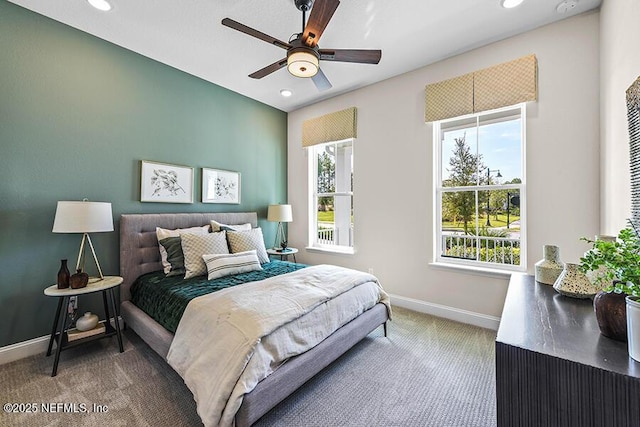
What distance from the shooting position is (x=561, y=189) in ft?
8.18

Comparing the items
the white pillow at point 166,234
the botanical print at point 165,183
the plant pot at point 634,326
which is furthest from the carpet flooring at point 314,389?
the botanical print at point 165,183

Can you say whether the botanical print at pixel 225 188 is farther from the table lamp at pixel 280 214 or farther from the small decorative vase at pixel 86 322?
the small decorative vase at pixel 86 322

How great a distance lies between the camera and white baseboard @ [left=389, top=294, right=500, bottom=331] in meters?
2.85

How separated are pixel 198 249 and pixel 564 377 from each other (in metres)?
2.83

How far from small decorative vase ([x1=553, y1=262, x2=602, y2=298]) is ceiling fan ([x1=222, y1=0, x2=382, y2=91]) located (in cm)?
203

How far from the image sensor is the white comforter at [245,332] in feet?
4.73

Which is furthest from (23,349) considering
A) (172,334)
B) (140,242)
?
(172,334)

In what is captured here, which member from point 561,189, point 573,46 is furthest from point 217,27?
point 561,189

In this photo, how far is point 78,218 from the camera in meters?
2.23

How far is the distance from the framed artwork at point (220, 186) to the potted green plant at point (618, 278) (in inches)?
148

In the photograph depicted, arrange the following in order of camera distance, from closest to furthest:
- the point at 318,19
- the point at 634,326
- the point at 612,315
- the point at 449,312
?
the point at 634,326, the point at 612,315, the point at 318,19, the point at 449,312

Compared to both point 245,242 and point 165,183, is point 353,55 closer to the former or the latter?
point 245,242

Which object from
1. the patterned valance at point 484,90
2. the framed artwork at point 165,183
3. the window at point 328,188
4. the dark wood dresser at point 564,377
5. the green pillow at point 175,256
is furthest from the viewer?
the window at point 328,188

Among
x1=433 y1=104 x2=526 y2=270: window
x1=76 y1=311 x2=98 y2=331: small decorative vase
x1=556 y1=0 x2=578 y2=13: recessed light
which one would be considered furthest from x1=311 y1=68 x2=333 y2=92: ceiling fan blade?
x1=76 y1=311 x2=98 y2=331: small decorative vase
